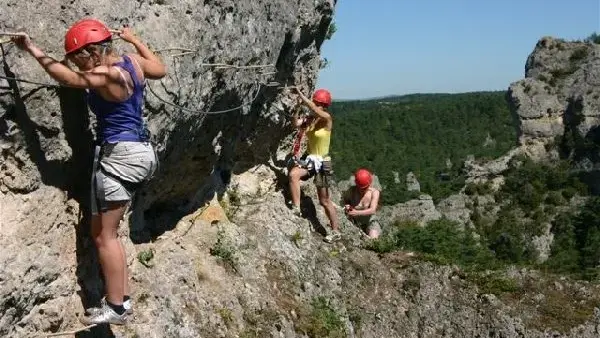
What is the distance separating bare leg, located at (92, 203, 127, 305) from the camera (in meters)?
6.09

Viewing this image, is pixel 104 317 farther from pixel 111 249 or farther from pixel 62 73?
pixel 62 73

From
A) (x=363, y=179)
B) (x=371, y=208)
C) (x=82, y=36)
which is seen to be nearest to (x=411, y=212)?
(x=371, y=208)

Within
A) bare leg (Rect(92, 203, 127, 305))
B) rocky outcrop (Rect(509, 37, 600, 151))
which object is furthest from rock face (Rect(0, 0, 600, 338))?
rocky outcrop (Rect(509, 37, 600, 151))

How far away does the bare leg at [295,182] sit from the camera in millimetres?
12039

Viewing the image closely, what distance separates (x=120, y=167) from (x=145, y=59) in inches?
38.1

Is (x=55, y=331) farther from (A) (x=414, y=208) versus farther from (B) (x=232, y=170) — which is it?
(A) (x=414, y=208)

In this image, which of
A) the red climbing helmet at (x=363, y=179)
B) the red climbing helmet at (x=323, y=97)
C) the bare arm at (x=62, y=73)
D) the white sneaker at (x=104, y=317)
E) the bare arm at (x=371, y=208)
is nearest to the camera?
the bare arm at (x=62, y=73)

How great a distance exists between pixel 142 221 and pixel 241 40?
8.41 feet

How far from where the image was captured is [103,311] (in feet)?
20.6

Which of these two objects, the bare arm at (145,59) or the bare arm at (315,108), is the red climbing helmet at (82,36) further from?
the bare arm at (315,108)

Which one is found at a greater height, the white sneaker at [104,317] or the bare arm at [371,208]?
the white sneaker at [104,317]

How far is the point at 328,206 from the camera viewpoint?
12367 mm

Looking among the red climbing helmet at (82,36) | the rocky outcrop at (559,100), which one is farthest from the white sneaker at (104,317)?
the rocky outcrop at (559,100)

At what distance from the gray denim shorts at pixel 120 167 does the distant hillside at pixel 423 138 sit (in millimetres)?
75011
